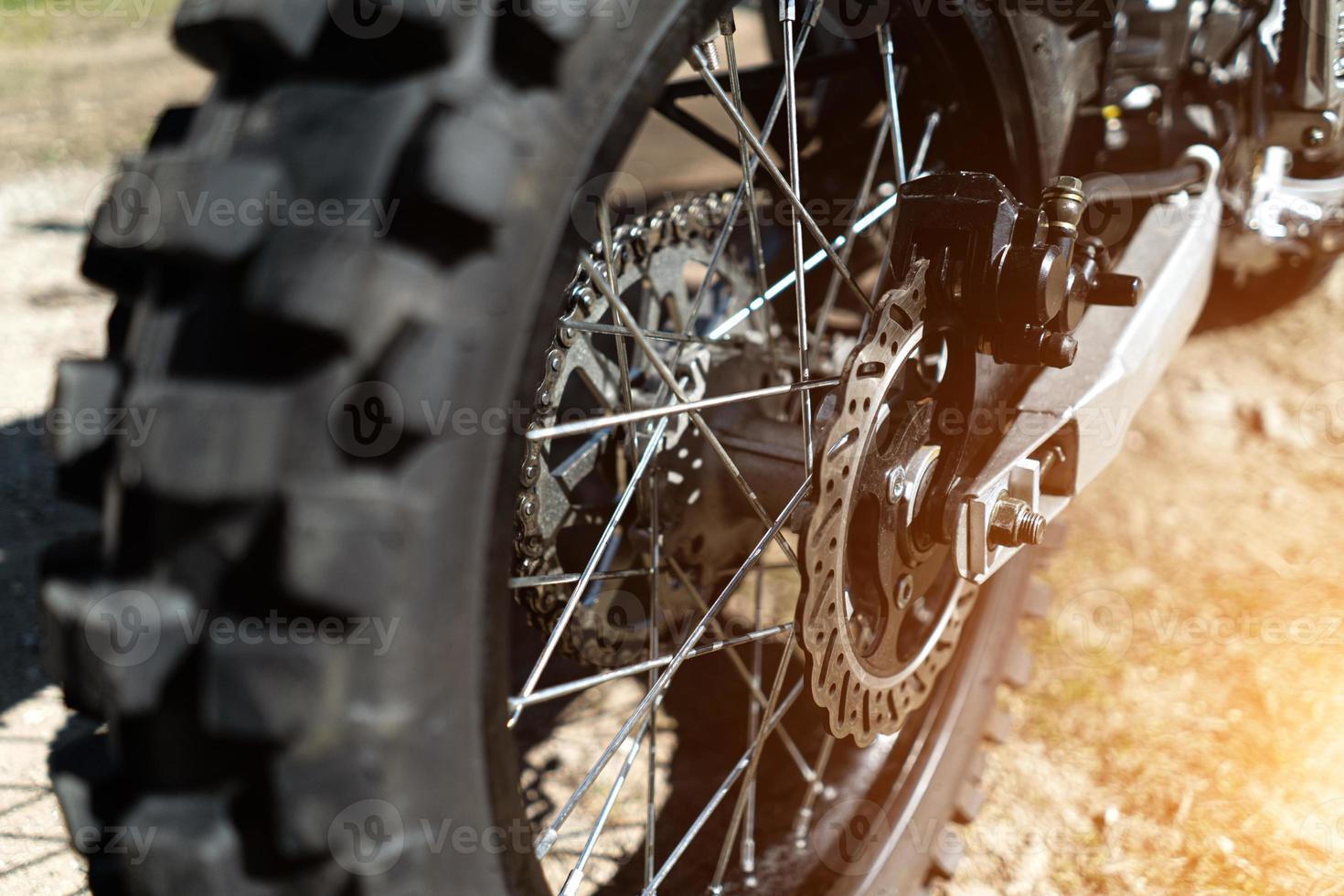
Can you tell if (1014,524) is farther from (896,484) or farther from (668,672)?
(668,672)

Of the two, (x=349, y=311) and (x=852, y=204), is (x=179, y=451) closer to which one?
(x=349, y=311)

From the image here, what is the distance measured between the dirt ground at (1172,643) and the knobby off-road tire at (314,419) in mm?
752

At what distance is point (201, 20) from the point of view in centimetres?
58

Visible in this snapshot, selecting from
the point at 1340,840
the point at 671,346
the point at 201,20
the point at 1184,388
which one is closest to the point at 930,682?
the point at 671,346

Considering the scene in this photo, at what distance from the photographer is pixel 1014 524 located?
3.19 feet

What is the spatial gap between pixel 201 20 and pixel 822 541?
53cm

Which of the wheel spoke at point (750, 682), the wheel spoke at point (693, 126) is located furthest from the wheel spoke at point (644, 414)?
the wheel spoke at point (693, 126)

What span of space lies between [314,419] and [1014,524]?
0.65 m

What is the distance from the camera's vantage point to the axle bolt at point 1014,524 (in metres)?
0.97

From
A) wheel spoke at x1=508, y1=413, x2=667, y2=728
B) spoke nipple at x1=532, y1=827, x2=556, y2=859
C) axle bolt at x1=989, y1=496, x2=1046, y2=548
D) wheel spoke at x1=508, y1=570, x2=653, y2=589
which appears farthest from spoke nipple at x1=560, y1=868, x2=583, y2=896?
axle bolt at x1=989, y1=496, x2=1046, y2=548

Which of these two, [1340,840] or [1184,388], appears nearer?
[1340,840]

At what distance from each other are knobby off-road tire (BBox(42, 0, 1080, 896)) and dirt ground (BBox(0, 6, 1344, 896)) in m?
0.75

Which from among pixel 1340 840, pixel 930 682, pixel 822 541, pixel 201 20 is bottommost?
pixel 1340 840

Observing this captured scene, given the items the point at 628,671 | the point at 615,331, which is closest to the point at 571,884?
the point at 628,671
